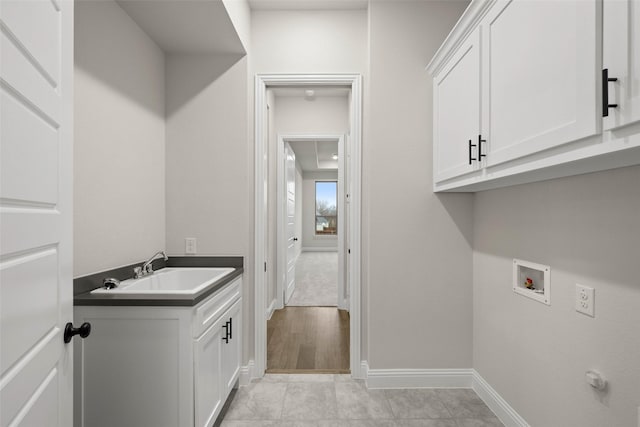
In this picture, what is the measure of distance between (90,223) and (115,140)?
52cm

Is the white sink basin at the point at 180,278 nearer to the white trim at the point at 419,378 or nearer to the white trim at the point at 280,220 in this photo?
the white trim at the point at 419,378

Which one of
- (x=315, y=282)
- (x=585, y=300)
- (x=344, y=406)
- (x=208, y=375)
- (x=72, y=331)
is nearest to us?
(x=72, y=331)

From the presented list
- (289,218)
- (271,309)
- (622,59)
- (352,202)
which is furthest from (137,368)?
(289,218)

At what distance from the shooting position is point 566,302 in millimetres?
1536

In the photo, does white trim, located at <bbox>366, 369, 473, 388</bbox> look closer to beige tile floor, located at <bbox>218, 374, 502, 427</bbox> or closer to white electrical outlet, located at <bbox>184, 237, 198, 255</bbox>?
beige tile floor, located at <bbox>218, 374, 502, 427</bbox>

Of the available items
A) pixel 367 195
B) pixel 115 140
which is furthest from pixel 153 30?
pixel 367 195

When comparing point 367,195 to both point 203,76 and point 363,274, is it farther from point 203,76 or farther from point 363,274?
point 203,76

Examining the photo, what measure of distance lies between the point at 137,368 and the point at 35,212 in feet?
3.28

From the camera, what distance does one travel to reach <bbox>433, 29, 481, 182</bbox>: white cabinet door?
5.63 ft

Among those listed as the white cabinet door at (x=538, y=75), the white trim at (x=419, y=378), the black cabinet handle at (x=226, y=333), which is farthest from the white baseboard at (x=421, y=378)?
the white cabinet door at (x=538, y=75)

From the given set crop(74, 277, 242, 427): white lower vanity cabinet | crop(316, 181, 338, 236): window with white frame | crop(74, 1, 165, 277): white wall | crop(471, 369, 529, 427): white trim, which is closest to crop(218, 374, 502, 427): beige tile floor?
crop(471, 369, 529, 427): white trim

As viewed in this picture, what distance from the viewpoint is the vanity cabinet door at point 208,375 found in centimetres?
162

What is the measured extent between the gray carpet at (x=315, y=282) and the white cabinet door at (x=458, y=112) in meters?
3.03

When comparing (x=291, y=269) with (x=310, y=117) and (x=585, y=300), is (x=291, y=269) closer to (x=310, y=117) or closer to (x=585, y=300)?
(x=310, y=117)
